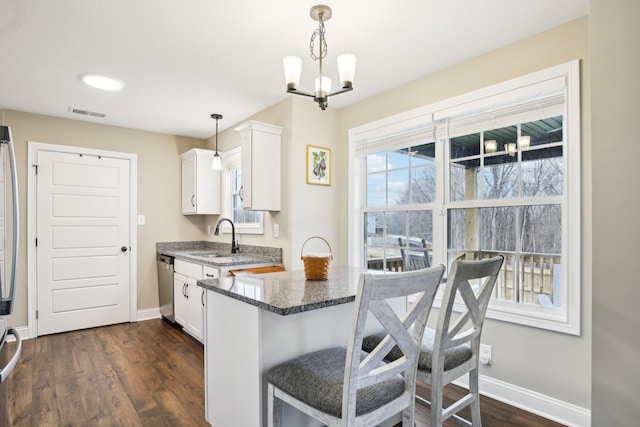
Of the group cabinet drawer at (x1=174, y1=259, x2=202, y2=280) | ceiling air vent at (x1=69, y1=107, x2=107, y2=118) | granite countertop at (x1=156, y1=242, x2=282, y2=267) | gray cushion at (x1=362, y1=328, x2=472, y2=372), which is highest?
ceiling air vent at (x1=69, y1=107, x2=107, y2=118)

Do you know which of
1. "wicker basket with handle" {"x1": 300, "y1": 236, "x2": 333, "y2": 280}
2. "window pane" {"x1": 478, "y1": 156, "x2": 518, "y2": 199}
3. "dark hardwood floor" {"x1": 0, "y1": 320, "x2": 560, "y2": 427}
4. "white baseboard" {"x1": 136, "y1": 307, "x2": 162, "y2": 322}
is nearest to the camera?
"wicker basket with handle" {"x1": 300, "y1": 236, "x2": 333, "y2": 280}

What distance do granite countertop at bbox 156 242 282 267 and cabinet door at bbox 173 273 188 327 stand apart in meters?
0.24

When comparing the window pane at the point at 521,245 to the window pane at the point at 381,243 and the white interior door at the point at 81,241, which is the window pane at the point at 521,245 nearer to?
the window pane at the point at 381,243

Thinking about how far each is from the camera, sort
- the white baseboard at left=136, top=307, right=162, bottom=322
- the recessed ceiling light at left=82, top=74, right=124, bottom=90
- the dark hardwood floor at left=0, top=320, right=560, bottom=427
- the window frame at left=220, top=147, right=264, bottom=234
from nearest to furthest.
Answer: the dark hardwood floor at left=0, top=320, right=560, bottom=427 → the recessed ceiling light at left=82, top=74, right=124, bottom=90 → the window frame at left=220, top=147, right=264, bottom=234 → the white baseboard at left=136, top=307, right=162, bottom=322

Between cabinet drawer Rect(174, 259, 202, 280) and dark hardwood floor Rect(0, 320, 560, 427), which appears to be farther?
cabinet drawer Rect(174, 259, 202, 280)

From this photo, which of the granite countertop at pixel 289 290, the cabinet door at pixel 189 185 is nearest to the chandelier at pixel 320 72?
the granite countertop at pixel 289 290

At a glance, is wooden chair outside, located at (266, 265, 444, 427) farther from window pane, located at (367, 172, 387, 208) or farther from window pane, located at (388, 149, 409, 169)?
window pane, located at (367, 172, 387, 208)

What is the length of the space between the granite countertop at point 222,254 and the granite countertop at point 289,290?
128cm

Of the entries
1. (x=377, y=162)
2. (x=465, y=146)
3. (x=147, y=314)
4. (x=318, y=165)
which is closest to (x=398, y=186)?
(x=377, y=162)

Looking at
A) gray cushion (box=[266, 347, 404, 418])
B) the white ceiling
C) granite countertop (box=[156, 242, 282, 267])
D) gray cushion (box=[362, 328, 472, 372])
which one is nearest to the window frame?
granite countertop (box=[156, 242, 282, 267])

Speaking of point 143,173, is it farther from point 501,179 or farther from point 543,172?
point 543,172

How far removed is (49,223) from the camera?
390 centimetres

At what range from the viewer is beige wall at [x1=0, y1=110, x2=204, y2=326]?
3.75m

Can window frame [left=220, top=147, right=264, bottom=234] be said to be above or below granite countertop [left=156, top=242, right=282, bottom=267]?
above
